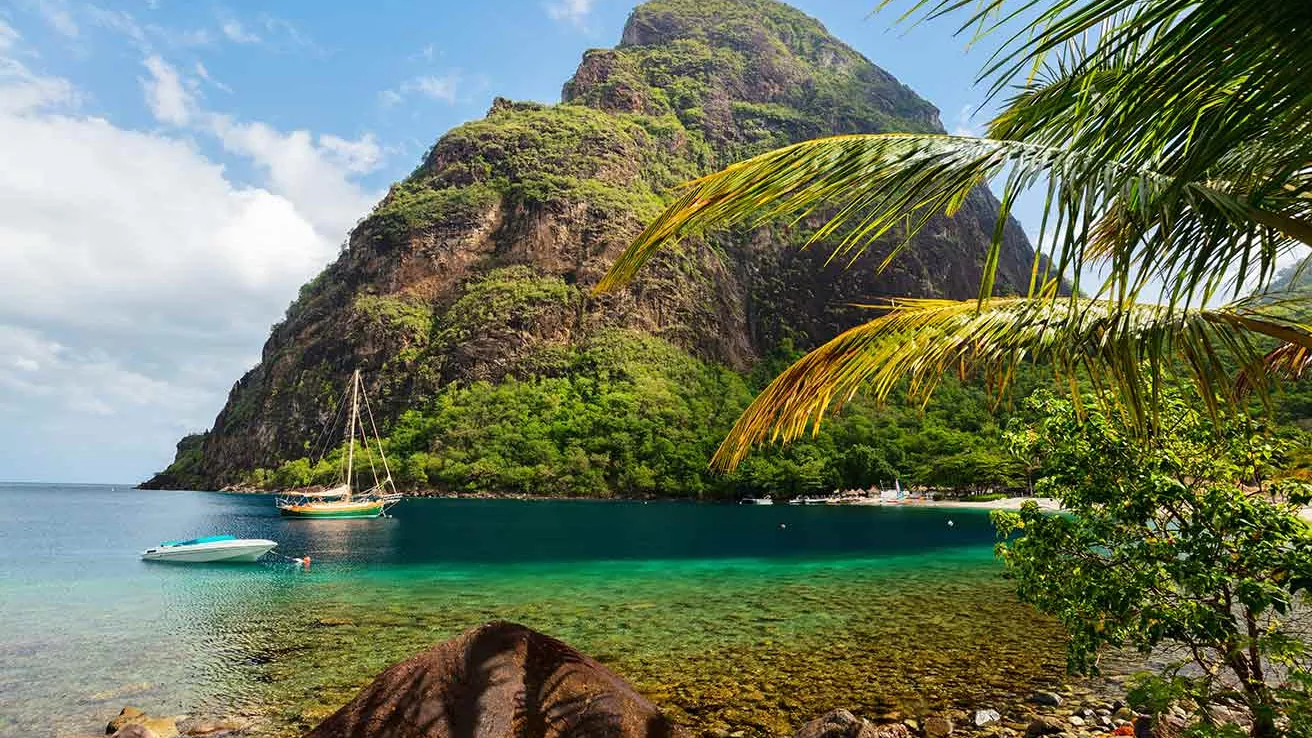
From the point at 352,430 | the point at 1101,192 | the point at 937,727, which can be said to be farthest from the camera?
the point at 352,430

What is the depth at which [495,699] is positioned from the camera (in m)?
5.10

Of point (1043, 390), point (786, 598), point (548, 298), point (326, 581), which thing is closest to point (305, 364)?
point (548, 298)

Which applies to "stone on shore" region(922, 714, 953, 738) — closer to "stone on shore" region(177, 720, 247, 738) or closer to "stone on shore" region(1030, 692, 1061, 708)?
"stone on shore" region(1030, 692, 1061, 708)

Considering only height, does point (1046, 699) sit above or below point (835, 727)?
below

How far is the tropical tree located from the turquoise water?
6.49m

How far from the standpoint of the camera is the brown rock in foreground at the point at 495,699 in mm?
5031

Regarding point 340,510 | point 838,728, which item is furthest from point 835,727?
point 340,510

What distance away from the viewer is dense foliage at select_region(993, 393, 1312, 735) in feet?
13.0

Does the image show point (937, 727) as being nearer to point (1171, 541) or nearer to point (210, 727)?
point (1171, 541)

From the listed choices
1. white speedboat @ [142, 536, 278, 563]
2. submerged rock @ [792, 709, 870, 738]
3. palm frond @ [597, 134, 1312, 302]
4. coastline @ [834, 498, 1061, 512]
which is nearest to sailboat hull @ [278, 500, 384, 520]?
white speedboat @ [142, 536, 278, 563]

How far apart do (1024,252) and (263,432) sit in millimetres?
155289

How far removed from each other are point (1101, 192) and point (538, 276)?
106795mm

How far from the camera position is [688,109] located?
15025 cm

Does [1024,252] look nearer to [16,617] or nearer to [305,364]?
[305,364]
